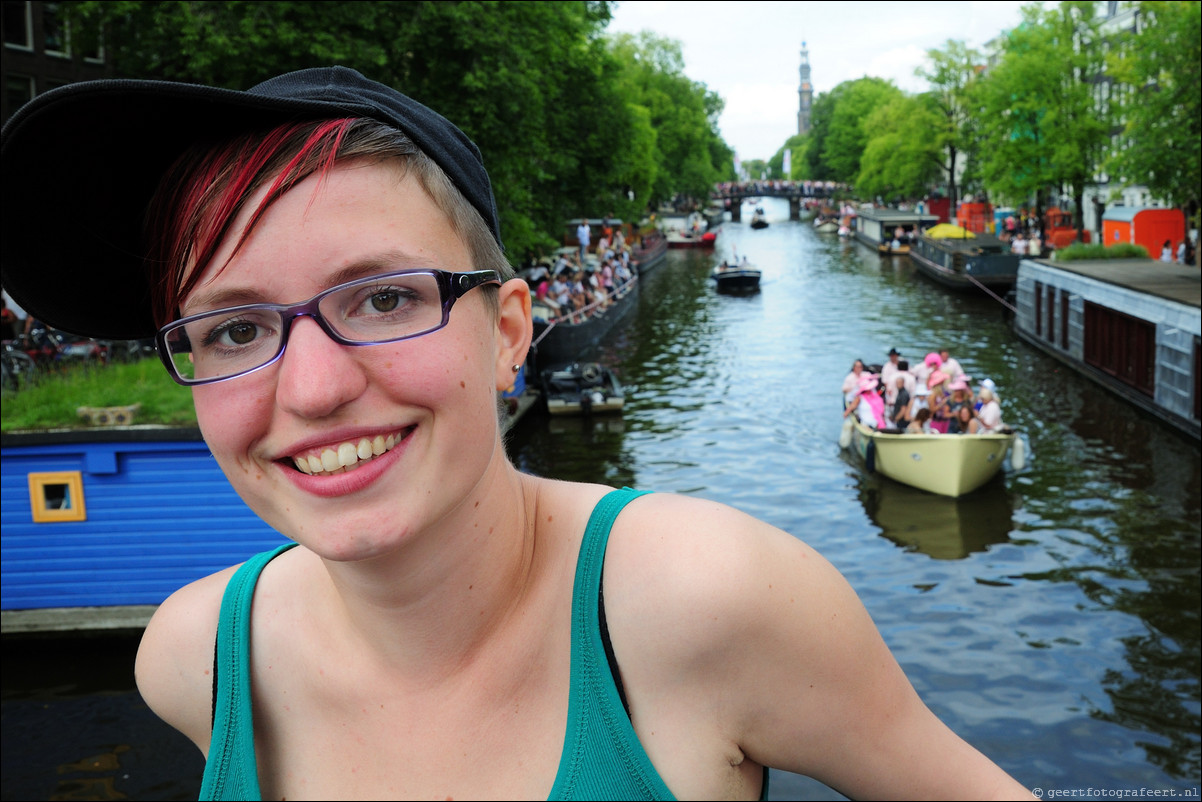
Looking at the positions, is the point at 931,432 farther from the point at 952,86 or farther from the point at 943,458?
the point at 952,86

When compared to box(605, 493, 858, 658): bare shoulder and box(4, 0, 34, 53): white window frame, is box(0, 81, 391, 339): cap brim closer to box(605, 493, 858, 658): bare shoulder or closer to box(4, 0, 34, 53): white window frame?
box(605, 493, 858, 658): bare shoulder

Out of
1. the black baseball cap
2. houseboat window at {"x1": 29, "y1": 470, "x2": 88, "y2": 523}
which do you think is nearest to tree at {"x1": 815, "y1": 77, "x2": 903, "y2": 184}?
houseboat window at {"x1": 29, "y1": 470, "x2": 88, "y2": 523}

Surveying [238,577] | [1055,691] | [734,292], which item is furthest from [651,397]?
[238,577]

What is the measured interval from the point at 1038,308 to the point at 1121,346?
758cm

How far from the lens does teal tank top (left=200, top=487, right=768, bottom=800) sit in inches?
53.4

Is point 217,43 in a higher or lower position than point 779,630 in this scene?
higher

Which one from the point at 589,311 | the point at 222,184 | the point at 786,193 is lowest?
the point at 589,311

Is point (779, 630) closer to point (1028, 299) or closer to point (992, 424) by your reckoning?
point (992, 424)

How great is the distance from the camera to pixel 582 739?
1.39m

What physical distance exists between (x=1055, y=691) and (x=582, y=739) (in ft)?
38.2

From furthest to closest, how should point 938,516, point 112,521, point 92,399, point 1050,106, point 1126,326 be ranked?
point 1050,106, point 1126,326, point 938,516, point 92,399, point 112,521

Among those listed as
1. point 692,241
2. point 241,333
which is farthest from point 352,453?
point 692,241

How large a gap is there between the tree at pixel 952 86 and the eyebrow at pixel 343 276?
62211 mm

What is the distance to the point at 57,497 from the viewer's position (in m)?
11.4
